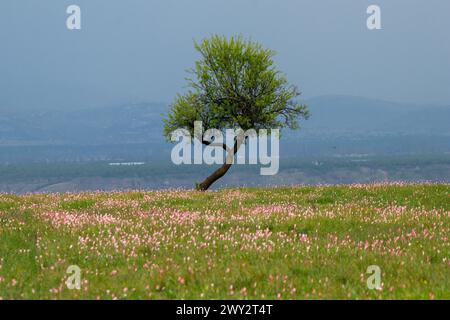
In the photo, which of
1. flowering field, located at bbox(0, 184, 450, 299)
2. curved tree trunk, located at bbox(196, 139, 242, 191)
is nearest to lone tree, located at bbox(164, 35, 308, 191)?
curved tree trunk, located at bbox(196, 139, 242, 191)

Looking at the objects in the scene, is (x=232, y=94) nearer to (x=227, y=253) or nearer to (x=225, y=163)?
(x=225, y=163)

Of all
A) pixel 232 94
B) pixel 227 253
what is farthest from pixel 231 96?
pixel 227 253

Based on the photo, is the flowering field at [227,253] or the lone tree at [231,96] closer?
the flowering field at [227,253]

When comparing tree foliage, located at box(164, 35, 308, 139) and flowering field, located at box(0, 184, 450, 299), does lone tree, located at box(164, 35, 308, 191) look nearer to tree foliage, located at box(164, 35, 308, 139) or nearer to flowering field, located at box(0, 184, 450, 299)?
tree foliage, located at box(164, 35, 308, 139)

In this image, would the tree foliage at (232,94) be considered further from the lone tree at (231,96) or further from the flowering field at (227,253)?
the flowering field at (227,253)

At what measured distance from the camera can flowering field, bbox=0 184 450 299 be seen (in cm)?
786

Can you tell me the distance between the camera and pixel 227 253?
392 inches

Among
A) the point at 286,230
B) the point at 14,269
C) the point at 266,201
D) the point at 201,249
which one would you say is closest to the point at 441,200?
the point at 266,201

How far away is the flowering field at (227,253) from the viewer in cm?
786

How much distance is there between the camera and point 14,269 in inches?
361

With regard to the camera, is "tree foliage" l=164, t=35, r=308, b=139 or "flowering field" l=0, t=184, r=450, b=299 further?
"tree foliage" l=164, t=35, r=308, b=139

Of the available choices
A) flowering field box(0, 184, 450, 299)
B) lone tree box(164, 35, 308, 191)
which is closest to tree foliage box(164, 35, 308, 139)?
lone tree box(164, 35, 308, 191)

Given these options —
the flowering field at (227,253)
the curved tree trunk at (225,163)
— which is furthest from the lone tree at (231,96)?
the flowering field at (227,253)
